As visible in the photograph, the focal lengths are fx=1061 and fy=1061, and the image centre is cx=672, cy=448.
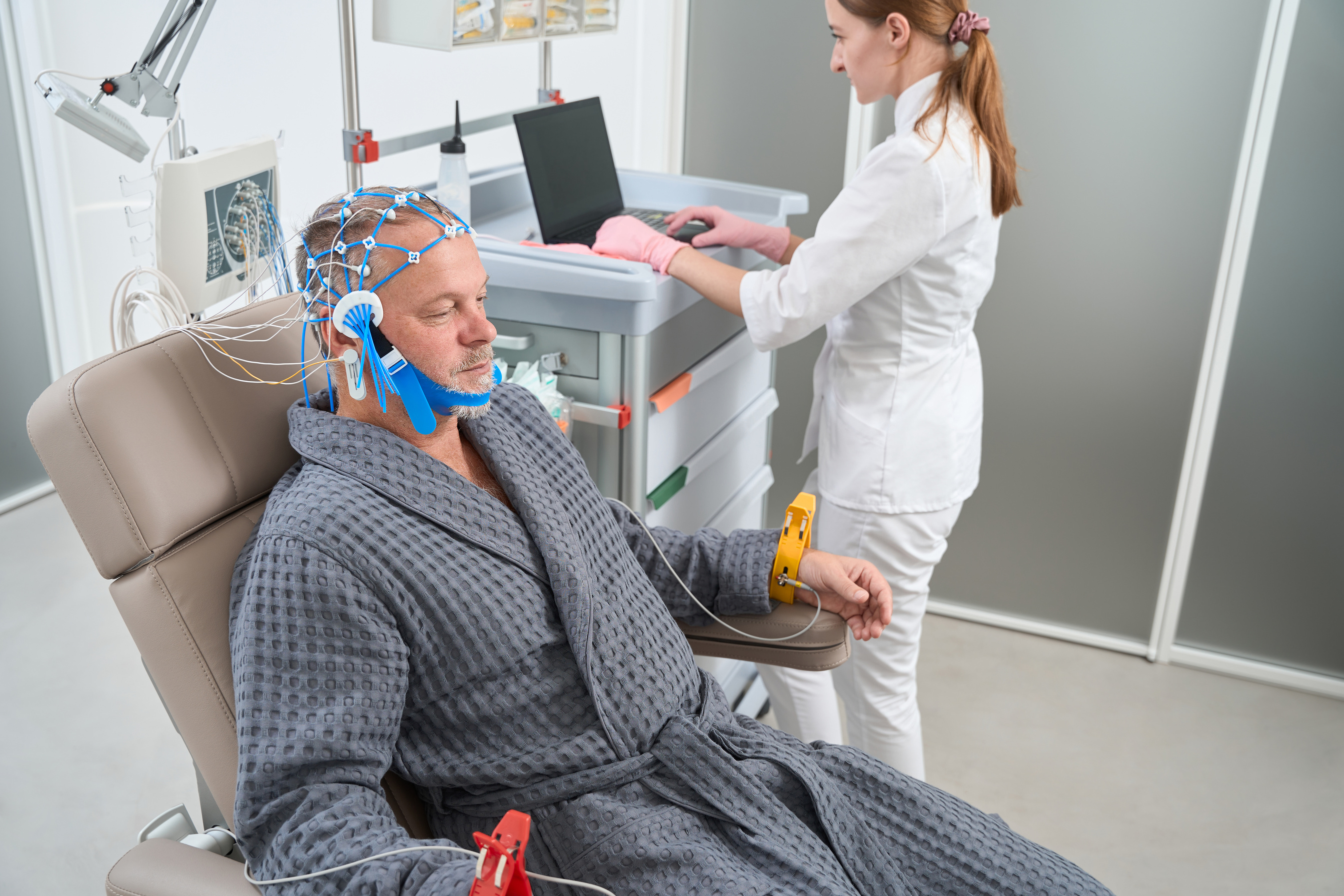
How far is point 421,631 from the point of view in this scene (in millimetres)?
1064

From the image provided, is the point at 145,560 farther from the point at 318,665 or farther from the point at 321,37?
the point at 321,37

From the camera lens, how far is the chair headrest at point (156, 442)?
1047mm

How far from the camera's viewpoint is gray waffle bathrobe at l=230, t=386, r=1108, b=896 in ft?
3.21

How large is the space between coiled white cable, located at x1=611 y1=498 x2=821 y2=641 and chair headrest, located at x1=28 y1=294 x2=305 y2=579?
0.50 meters

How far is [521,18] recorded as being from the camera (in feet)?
6.18

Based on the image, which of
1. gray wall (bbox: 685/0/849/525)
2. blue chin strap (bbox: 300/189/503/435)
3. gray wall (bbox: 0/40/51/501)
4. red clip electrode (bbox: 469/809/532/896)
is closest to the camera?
red clip electrode (bbox: 469/809/532/896)

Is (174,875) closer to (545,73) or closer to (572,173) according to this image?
(572,173)

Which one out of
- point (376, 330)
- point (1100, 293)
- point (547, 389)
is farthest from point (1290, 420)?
point (376, 330)

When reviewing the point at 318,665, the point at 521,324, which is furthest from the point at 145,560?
the point at 521,324

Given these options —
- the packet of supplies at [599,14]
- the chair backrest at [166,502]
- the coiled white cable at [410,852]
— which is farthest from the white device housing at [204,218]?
the packet of supplies at [599,14]

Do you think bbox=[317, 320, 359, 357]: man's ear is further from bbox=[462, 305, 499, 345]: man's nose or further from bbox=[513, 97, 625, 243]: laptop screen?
bbox=[513, 97, 625, 243]: laptop screen

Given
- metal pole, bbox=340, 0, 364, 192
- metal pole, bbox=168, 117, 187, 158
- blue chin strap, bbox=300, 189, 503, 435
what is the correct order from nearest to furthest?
blue chin strap, bbox=300, 189, 503, 435 → metal pole, bbox=168, 117, 187, 158 → metal pole, bbox=340, 0, 364, 192

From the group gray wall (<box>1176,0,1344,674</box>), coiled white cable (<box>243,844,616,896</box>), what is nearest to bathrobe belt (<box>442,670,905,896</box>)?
coiled white cable (<box>243,844,616,896</box>)

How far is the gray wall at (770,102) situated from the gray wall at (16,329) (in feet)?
6.05
